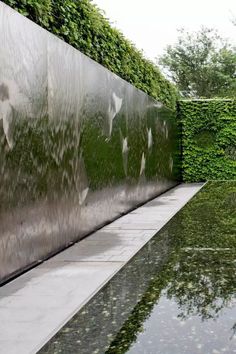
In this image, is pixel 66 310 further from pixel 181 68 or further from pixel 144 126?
pixel 181 68

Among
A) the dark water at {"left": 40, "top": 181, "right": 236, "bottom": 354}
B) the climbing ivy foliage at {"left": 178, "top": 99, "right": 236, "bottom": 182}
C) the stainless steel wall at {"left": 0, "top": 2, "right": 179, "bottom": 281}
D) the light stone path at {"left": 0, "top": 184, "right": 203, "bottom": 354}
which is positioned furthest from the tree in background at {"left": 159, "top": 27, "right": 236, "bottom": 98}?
the dark water at {"left": 40, "top": 181, "right": 236, "bottom": 354}

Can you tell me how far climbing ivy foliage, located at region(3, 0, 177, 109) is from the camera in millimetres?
4637

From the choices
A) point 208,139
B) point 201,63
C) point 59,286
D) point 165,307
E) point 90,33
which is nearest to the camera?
point 165,307

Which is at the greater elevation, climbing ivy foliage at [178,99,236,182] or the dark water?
climbing ivy foliage at [178,99,236,182]

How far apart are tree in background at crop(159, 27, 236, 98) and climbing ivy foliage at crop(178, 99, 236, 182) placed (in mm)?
23544

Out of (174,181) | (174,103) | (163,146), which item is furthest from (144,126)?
(174,103)

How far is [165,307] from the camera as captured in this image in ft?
9.91

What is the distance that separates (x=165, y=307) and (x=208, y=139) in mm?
13337

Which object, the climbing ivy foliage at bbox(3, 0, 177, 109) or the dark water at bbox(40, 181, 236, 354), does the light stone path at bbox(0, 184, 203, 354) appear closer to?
the dark water at bbox(40, 181, 236, 354)

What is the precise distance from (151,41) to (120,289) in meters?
49.4

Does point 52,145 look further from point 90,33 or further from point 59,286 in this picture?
point 90,33

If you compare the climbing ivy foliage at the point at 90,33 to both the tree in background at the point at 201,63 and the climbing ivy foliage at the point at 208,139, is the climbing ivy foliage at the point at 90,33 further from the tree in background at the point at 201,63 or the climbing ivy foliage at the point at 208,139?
the tree in background at the point at 201,63

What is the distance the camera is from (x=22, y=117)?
13.1 feet

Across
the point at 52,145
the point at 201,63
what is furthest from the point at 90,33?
the point at 201,63
